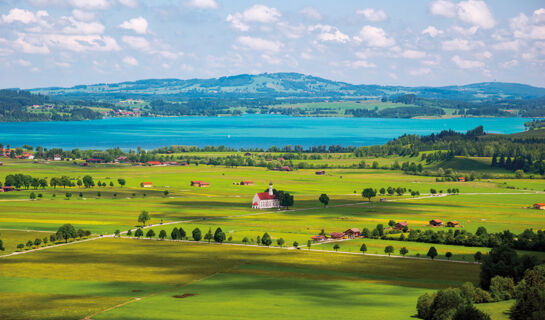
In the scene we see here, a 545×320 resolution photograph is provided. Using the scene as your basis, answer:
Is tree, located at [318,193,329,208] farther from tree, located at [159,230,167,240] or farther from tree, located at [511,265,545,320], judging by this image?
tree, located at [511,265,545,320]

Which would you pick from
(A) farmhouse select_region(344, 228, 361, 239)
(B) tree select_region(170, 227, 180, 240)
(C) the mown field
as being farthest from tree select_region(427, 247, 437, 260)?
(B) tree select_region(170, 227, 180, 240)

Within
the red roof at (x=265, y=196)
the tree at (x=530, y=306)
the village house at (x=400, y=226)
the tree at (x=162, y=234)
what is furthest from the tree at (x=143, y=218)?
the tree at (x=530, y=306)

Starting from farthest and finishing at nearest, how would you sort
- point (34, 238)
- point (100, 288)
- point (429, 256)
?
point (34, 238) < point (429, 256) < point (100, 288)

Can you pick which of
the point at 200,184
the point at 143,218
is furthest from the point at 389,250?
the point at 200,184

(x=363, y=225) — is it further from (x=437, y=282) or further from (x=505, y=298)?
(x=505, y=298)

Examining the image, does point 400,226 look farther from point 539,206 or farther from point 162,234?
point 539,206

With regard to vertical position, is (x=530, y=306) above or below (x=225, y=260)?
above

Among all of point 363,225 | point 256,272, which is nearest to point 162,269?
point 256,272
